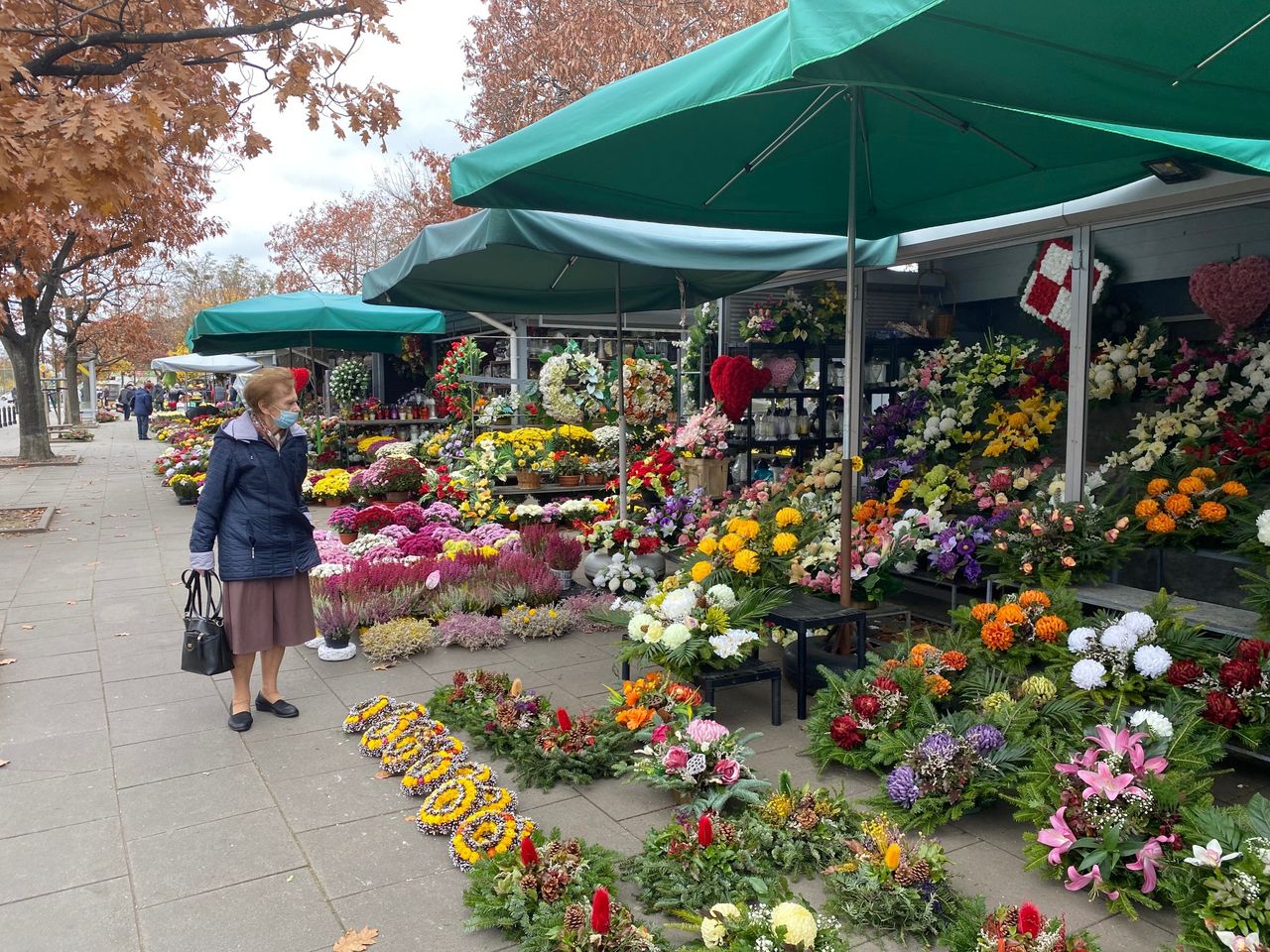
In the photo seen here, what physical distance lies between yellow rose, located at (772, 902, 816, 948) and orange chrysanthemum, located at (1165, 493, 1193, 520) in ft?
10.2

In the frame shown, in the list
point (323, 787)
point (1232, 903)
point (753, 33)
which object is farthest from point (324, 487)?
point (1232, 903)

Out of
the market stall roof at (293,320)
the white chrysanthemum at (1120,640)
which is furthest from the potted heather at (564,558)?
the market stall roof at (293,320)

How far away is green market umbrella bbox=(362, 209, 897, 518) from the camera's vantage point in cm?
461

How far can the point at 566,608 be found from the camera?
563 centimetres

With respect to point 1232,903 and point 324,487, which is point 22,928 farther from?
point 324,487

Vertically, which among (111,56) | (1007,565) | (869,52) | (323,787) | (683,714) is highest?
(111,56)

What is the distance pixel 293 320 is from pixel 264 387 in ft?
26.5

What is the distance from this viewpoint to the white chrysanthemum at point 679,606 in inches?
147

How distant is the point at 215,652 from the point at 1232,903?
3.75 metres

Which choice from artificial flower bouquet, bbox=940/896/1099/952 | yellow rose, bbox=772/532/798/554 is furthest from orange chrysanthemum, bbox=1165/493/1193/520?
artificial flower bouquet, bbox=940/896/1099/952

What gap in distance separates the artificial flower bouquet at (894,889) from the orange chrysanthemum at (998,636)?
3.81 ft

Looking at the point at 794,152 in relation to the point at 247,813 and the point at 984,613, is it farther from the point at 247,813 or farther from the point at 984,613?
the point at 247,813

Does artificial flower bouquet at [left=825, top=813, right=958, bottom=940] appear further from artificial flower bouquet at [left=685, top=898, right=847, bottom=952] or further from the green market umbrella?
the green market umbrella

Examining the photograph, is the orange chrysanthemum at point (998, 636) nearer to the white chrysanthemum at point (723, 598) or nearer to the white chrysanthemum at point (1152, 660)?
the white chrysanthemum at point (1152, 660)
